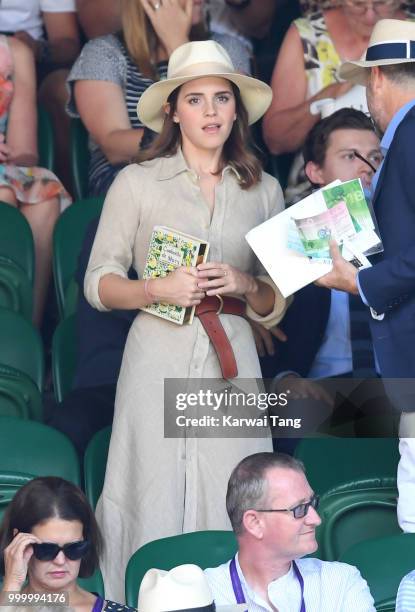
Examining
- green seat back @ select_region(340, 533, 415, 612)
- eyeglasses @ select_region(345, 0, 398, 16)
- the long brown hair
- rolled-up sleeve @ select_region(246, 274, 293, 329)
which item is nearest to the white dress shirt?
green seat back @ select_region(340, 533, 415, 612)

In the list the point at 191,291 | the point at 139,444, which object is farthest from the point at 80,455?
the point at 191,291

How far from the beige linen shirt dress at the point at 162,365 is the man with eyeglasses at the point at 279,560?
696mm

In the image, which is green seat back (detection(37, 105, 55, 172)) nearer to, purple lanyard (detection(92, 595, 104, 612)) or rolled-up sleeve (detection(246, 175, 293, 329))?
rolled-up sleeve (detection(246, 175, 293, 329))

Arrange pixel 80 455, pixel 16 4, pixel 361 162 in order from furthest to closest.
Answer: pixel 16 4 → pixel 361 162 → pixel 80 455

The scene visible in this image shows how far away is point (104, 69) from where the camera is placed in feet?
21.1

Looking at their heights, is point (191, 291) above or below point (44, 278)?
below

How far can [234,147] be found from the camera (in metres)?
5.16

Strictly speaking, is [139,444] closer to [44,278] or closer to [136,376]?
[136,376]

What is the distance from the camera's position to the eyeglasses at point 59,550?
12.7 feet

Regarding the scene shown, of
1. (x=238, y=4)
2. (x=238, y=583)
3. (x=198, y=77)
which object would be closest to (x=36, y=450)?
(x=238, y=583)

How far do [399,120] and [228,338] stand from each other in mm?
923

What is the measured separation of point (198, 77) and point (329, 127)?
2.90 feet

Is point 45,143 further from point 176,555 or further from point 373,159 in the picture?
point 176,555

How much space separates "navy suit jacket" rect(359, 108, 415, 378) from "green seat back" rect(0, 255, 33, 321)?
6.01ft
